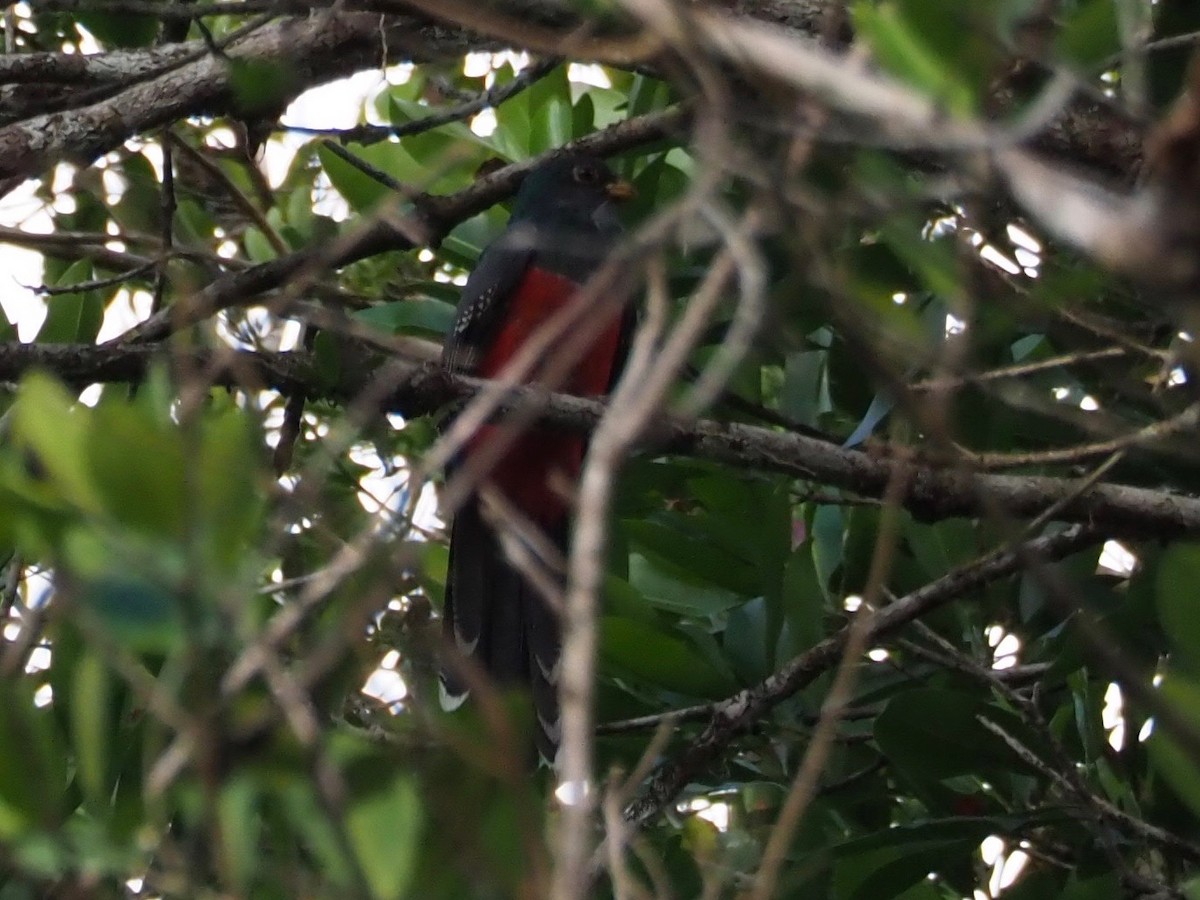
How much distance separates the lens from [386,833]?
1382 millimetres

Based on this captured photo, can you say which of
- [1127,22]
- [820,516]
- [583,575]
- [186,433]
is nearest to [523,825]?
[583,575]

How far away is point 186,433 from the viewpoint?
1280 mm

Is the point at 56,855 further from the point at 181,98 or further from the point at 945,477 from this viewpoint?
the point at 181,98

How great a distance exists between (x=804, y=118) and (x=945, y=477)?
1.68 meters

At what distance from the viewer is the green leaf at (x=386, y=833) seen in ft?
4.46

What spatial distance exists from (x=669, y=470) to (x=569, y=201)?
2965 mm

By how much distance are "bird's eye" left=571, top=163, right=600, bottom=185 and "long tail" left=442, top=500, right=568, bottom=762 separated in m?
1.61

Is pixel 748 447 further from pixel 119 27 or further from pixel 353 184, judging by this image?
pixel 119 27

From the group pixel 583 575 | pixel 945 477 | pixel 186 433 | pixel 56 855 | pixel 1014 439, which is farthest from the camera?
pixel 1014 439

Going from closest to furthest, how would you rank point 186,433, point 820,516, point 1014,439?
1. point 186,433
2. point 1014,439
3. point 820,516

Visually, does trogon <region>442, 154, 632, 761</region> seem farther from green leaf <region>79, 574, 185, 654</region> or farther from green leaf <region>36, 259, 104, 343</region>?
green leaf <region>79, 574, 185, 654</region>

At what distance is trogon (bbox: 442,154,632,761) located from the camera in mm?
4984

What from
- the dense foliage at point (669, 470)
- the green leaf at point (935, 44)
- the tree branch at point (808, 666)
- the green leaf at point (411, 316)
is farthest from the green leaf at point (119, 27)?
the green leaf at point (935, 44)

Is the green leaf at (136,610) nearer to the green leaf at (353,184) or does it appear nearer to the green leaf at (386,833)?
the green leaf at (386,833)
